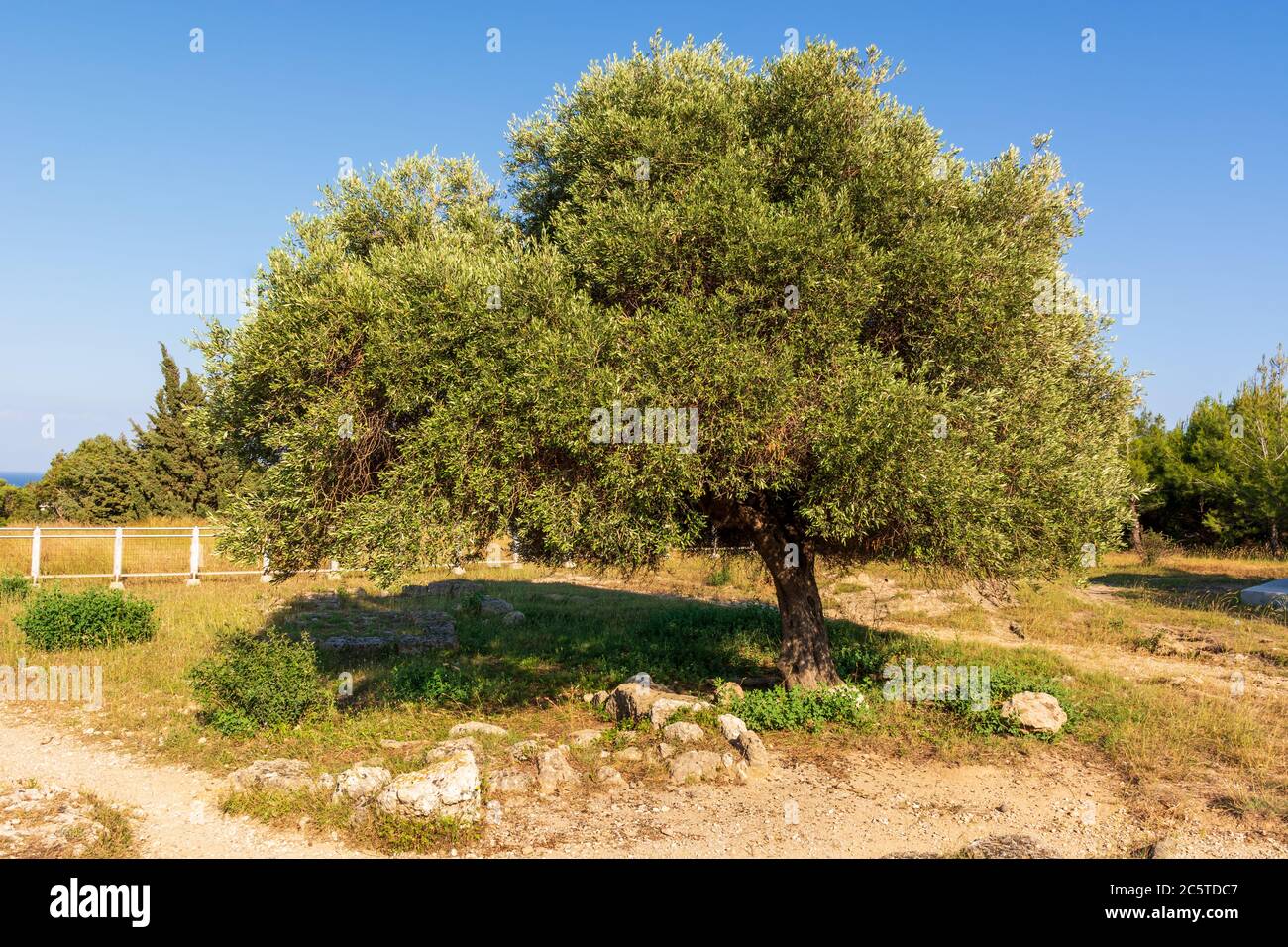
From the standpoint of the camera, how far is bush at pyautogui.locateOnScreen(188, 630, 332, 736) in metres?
12.9

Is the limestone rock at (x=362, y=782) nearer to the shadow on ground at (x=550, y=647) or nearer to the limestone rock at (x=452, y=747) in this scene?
the limestone rock at (x=452, y=747)

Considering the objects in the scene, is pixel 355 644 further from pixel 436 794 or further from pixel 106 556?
pixel 106 556

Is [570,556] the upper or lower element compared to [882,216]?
lower

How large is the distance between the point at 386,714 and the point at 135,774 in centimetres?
381

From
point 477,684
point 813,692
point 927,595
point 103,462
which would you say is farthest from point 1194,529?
point 103,462

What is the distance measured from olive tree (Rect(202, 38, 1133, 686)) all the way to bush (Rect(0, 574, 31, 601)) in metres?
16.3

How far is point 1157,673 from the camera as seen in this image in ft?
57.0

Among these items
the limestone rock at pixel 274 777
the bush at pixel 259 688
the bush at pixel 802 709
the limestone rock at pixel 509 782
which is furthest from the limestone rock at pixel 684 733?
the bush at pixel 259 688

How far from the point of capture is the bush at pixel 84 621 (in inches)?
692

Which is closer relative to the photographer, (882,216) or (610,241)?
(610,241)

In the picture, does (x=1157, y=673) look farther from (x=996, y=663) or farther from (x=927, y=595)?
(x=927, y=595)

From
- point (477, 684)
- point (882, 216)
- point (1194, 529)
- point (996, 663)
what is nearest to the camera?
point (882, 216)

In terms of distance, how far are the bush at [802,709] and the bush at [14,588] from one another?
22344 mm

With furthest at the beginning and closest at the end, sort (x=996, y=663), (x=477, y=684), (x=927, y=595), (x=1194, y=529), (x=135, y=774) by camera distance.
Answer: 1. (x=1194, y=529)
2. (x=927, y=595)
3. (x=996, y=663)
4. (x=477, y=684)
5. (x=135, y=774)
